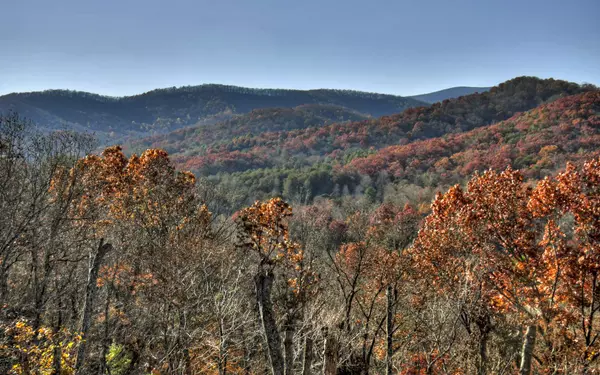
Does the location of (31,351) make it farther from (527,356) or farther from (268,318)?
(527,356)

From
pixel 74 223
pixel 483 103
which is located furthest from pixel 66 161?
pixel 483 103

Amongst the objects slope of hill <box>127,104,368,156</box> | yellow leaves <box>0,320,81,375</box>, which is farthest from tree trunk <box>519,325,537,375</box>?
slope of hill <box>127,104,368,156</box>

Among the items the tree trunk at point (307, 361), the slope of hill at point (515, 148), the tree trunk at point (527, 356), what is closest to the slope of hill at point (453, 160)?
the slope of hill at point (515, 148)

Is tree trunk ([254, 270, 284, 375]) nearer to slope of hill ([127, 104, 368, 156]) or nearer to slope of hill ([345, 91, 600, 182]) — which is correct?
slope of hill ([345, 91, 600, 182])

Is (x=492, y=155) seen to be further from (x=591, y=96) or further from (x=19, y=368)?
(x=19, y=368)

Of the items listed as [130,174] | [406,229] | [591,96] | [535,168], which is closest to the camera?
[130,174]

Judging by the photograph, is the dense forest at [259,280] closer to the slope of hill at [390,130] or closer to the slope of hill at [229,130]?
the slope of hill at [390,130]

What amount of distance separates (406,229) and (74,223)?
60.4 feet

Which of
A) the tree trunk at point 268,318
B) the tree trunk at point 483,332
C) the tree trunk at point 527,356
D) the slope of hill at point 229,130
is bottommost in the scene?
the tree trunk at point 483,332

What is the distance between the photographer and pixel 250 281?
47.6 ft

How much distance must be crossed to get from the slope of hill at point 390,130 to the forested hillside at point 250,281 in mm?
77331

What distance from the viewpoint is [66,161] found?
12570 mm

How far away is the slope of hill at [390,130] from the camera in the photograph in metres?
99.2

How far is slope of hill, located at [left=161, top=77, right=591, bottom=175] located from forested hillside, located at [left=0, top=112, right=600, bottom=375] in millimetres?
77331
